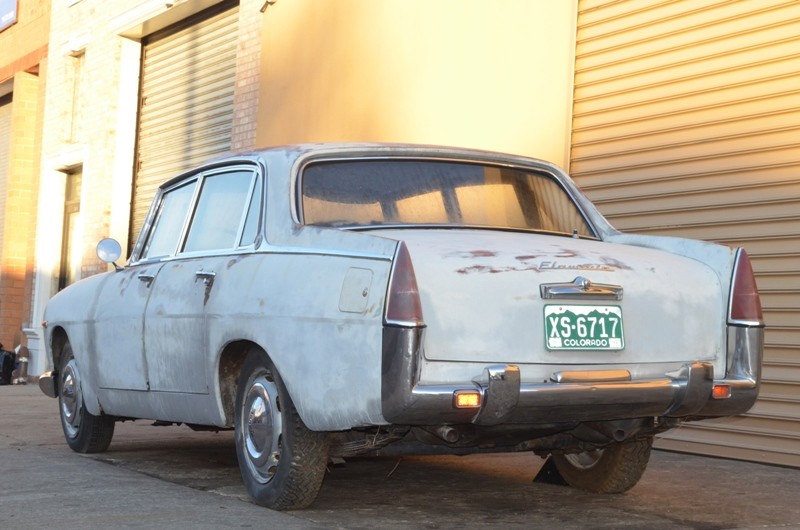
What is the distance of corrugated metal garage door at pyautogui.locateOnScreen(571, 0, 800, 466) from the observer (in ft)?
26.0

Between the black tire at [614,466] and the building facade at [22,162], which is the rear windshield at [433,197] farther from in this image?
the building facade at [22,162]

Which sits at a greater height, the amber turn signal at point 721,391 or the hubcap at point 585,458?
the amber turn signal at point 721,391

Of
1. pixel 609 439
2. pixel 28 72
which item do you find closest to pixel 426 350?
pixel 609 439

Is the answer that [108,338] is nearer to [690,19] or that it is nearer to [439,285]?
[439,285]

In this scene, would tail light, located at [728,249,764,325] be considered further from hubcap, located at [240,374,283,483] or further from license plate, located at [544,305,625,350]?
hubcap, located at [240,374,283,483]

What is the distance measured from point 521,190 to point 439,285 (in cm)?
158

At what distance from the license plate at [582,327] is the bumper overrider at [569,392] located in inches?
4.6

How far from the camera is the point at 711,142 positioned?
8.53 metres

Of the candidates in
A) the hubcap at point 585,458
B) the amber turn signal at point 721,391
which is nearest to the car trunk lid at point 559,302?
the amber turn signal at point 721,391

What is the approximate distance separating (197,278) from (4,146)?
1824cm

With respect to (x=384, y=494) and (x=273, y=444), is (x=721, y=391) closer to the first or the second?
(x=384, y=494)

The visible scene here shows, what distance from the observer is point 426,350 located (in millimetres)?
4559

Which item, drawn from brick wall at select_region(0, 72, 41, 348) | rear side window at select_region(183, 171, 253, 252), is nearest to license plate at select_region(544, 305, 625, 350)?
rear side window at select_region(183, 171, 253, 252)

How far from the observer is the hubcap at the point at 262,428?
17.2 feet
